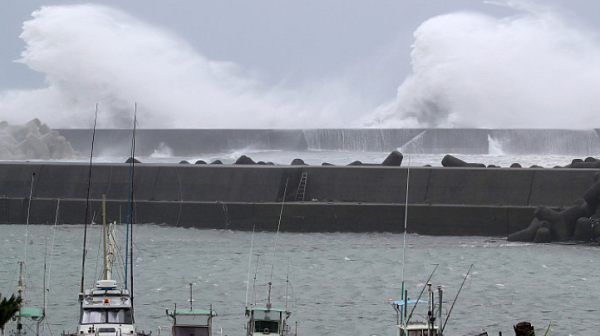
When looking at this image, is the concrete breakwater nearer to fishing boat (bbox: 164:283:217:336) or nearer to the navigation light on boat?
fishing boat (bbox: 164:283:217:336)

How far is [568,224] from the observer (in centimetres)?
2478

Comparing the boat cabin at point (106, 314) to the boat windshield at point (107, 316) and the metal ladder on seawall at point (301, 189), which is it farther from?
the metal ladder on seawall at point (301, 189)

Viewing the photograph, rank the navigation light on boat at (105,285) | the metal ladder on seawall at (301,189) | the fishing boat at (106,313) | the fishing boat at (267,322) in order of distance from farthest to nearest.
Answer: the metal ladder on seawall at (301,189)
the navigation light on boat at (105,285)
the fishing boat at (267,322)
the fishing boat at (106,313)

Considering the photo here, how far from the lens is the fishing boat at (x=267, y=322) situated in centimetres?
1376

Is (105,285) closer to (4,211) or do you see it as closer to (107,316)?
(107,316)

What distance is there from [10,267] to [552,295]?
8.98m

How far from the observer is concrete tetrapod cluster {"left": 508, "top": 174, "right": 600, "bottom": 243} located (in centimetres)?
2456

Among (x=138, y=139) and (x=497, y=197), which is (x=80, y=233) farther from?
(x=138, y=139)

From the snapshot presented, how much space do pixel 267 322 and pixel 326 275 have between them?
666cm

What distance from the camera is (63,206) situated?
28.9 m

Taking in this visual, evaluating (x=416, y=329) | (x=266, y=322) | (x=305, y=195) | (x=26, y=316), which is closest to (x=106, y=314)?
(x=26, y=316)

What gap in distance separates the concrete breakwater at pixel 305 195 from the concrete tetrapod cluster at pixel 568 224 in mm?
1122

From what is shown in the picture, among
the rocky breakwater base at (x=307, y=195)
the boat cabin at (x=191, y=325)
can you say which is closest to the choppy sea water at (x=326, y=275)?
the rocky breakwater base at (x=307, y=195)

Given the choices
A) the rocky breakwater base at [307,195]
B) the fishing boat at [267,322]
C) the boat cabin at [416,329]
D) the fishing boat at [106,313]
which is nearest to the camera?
the fishing boat at [106,313]
